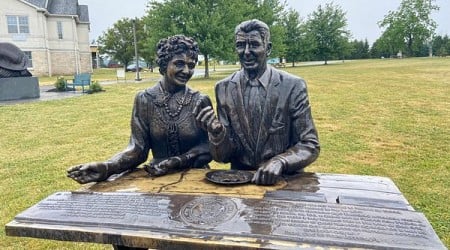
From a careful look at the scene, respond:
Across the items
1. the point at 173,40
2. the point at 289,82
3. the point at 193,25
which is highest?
the point at 193,25

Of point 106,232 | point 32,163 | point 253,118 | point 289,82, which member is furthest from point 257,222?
point 32,163

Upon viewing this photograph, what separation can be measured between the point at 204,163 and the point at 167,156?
0.30m

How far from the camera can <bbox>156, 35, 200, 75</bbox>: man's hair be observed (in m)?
2.83

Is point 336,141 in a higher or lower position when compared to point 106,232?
lower

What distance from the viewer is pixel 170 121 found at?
116 inches

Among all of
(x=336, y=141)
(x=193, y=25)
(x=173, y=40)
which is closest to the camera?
(x=173, y=40)

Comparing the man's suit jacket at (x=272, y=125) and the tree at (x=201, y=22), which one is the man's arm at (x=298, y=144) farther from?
the tree at (x=201, y=22)

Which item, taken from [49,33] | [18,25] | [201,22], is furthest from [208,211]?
[49,33]

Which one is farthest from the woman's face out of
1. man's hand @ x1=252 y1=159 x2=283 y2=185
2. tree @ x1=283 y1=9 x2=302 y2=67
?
tree @ x1=283 y1=9 x2=302 y2=67

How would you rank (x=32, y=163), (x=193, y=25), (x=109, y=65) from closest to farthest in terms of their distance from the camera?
(x=32, y=163), (x=193, y=25), (x=109, y=65)

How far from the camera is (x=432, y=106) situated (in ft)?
38.7

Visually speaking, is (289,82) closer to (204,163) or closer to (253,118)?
(253,118)

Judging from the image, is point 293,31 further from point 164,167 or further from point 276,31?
point 164,167

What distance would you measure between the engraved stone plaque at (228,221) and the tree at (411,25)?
54518mm
